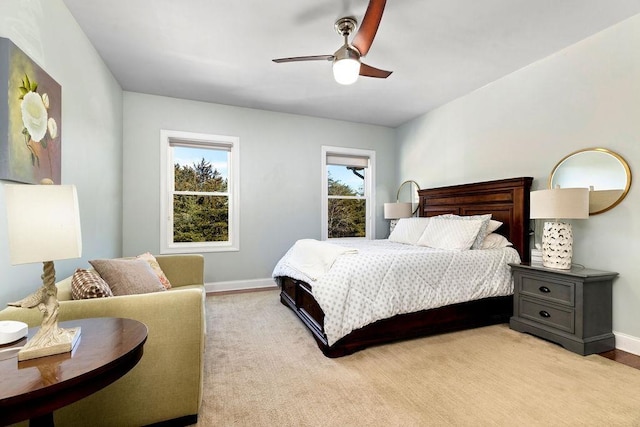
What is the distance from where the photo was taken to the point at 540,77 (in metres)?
3.16

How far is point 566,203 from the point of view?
2508 mm

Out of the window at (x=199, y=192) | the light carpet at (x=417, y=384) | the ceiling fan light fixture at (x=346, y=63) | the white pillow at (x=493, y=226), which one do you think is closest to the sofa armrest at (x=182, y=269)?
the light carpet at (x=417, y=384)

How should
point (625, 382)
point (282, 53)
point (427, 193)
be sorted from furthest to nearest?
point (427, 193) → point (282, 53) → point (625, 382)

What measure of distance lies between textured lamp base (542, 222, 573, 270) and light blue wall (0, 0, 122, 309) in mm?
3886

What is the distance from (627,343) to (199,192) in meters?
4.91

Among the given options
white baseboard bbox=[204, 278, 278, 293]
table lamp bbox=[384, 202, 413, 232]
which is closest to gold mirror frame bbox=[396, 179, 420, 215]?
table lamp bbox=[384, 202, 413, 232]

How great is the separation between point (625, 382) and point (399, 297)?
1524 millimetres

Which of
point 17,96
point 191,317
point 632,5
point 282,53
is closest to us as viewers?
point 191,317

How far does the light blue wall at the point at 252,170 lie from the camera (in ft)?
13.0

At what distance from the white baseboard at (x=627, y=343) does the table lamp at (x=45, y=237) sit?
377 centimetres

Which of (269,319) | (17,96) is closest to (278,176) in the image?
(269,319)

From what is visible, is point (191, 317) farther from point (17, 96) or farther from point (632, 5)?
point (632, 5)

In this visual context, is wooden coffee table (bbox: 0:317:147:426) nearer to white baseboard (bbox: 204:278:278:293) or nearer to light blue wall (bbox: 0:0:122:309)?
light blue wall (bbox: 0:0:122:309)

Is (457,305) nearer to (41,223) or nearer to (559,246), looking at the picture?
(559,246)
